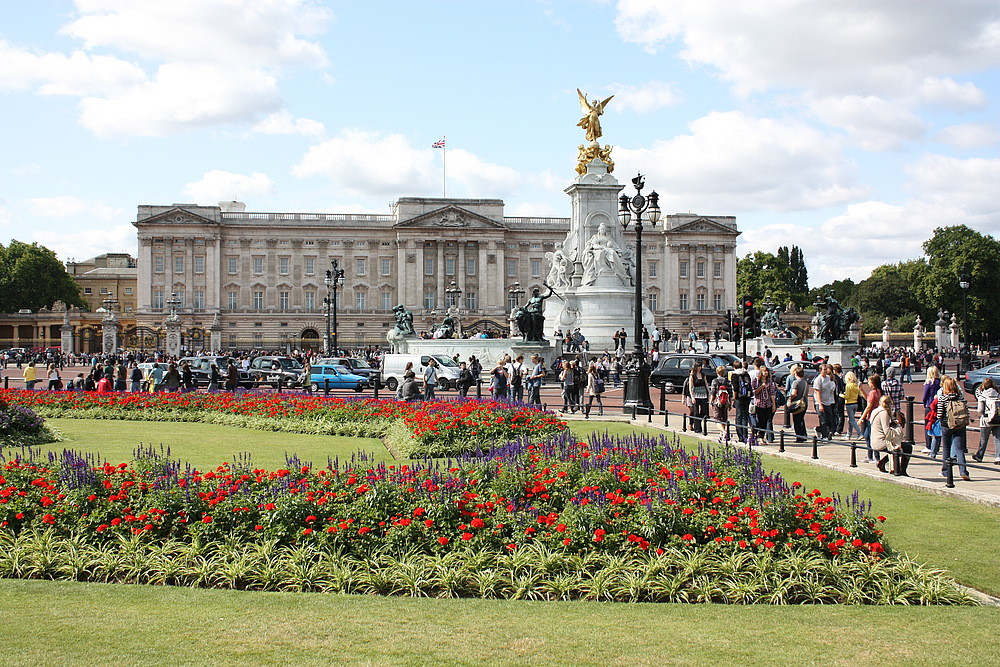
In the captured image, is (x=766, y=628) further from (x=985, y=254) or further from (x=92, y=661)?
(x=985, y=254)

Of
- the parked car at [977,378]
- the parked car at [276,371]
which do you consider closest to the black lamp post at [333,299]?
the parked car at [276,371]

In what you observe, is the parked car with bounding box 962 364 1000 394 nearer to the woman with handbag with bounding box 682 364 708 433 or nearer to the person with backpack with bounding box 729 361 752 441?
the person with backpack with bounding box 729 361 752 441

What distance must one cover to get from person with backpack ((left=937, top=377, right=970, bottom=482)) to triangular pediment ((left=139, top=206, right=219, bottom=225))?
327 ft

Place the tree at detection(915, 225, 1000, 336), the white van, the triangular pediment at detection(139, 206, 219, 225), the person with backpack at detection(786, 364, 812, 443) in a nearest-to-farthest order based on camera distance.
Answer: the person with backpack at detection(786, 364, 812, 443), the white van, the tree at detection(915, 225, 1000, 336), the triangular pediment at detection(139, 206, 219, 225)

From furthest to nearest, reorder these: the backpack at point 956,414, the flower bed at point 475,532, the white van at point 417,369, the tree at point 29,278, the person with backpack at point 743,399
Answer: the tree at point 29,278
the white van at point 417,369
the person with backpack at point 743,399
the backpack at point 956,414
the flower bed at point 475,532

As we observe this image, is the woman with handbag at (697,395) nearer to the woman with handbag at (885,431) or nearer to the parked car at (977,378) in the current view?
the woman with handbag at (885,431)

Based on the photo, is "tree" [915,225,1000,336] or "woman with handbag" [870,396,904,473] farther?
"tree" [915,225,1000,336]

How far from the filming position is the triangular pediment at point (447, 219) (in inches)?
4215

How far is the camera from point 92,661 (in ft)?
19.2

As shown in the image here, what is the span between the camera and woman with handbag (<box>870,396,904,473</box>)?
1344cm

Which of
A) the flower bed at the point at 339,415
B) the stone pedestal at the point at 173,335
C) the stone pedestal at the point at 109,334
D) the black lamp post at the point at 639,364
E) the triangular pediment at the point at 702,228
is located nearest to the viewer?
the flower bed at the point at 339,415

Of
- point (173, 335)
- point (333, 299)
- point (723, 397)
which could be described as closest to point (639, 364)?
point (723, 397)

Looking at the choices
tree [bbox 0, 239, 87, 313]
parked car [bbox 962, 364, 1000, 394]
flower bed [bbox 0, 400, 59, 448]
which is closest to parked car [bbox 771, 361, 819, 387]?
parked car [bbox 962, 364, 1000, 394]

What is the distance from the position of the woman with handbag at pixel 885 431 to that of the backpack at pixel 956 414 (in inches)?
25.4
